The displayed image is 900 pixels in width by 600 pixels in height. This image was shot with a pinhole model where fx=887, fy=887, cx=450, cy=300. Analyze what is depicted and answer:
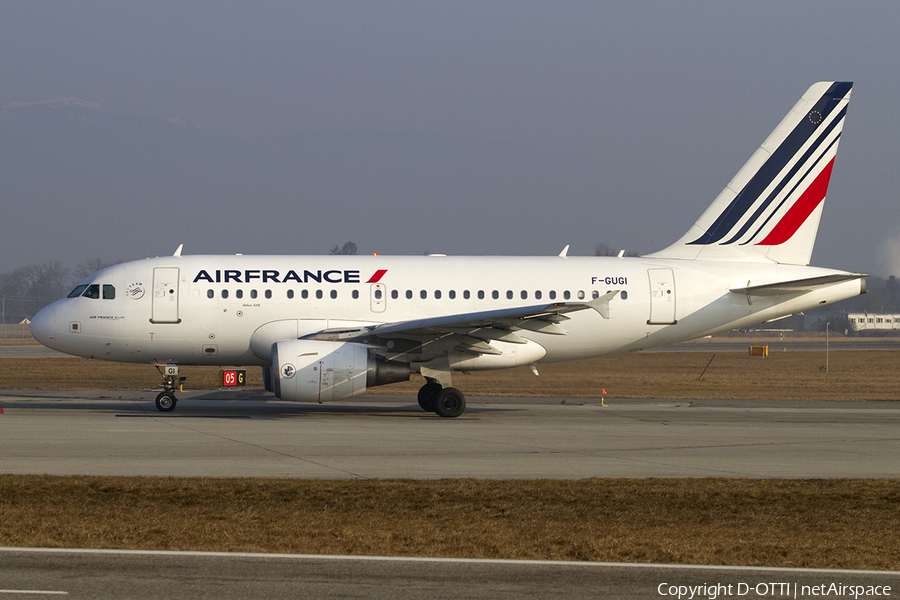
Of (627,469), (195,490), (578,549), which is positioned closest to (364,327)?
(627,469)

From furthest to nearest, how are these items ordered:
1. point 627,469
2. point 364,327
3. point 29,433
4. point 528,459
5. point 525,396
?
1. point 525,396
2. point 364,327
3. point 29,433
4. point 528,459
5. point 627,469

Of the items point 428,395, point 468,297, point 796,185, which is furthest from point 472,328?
point 796,185

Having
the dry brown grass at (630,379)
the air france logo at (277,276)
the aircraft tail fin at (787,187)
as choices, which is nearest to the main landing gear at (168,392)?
the air france logo at (277,276)

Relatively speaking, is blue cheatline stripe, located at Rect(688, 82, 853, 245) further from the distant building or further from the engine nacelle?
the distant building

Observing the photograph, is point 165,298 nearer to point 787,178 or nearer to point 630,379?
point 787,178

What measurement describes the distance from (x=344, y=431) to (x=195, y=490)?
25.9 ft

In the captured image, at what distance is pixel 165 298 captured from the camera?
23.8 m

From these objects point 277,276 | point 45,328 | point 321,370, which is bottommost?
point 321,370

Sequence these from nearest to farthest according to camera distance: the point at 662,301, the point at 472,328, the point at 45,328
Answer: the point at 472,328 → the point at 45,328 → the point at 662,301

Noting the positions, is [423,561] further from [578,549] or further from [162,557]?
[162,557]

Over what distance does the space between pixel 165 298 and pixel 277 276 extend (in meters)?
3.01

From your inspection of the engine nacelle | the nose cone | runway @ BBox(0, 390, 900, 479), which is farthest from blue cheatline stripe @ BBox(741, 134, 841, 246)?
the nose cone

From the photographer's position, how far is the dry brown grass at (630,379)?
31.4 m

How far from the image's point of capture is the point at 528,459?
15.5 metres
